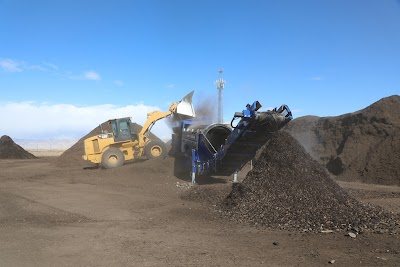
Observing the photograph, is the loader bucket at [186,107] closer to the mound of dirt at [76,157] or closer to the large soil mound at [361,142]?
the mound of dirt at [76,157]

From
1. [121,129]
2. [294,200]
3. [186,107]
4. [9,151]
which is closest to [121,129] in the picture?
[121,129]

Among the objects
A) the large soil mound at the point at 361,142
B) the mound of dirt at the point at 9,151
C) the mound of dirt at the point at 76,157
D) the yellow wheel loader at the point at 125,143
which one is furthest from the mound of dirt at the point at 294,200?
the mound of dirt at the point at 9,151

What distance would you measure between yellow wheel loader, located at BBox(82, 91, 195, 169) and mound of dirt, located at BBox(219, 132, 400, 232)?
11.9 m

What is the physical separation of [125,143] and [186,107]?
4.17 metres

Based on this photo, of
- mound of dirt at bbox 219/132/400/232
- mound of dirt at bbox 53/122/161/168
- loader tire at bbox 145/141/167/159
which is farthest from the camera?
mound of dirt at bbox 53/122/161/168

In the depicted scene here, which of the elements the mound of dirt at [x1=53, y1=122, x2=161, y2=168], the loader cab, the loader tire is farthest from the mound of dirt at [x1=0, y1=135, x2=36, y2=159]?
the loader tire

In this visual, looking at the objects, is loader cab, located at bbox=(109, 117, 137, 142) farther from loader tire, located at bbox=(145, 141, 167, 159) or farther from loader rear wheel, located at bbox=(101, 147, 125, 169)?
loader tire, located at bbox=(145, 141, 167, 159)

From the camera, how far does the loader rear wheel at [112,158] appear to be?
69.8ft

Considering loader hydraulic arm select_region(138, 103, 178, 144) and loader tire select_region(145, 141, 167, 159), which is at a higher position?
loader hydraulic arm select_region(138, 103, 178, 144)

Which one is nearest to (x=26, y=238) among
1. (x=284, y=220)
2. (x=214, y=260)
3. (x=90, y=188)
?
(x=214, y=260)

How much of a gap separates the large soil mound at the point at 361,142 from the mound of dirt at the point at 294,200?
9621 millimetres

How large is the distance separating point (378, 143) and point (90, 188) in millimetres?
14281

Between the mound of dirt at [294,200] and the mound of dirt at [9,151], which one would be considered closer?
the mound of dirt at [294,200]

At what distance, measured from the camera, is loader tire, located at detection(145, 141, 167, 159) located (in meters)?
21.8
